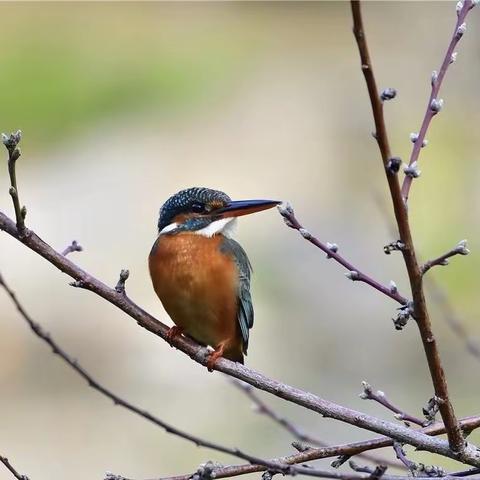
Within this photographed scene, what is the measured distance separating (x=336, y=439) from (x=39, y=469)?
145 cm

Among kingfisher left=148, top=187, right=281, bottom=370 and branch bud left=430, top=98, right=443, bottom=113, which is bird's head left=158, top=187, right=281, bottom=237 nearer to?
kingfisher left=148, top=187, right=281, bottom=370

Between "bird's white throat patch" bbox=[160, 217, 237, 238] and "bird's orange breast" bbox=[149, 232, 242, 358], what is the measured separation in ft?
0.10

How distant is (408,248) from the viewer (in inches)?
50.3

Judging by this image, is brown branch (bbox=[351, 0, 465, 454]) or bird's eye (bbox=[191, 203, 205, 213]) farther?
bird's eye (bbox=[191, 203, 205, 213])

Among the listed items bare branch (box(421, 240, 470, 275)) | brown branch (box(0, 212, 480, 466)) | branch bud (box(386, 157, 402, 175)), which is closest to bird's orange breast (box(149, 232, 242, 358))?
brown branch (box(0, 212, 480, 466))

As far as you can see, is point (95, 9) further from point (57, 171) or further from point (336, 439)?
point (336, 439)

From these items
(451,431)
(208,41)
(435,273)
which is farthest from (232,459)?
(451,431)

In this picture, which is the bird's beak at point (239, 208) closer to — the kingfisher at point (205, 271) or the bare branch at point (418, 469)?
the kingfisher at point (205, 271)

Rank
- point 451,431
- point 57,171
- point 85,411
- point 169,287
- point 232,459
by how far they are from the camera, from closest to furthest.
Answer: point 451,431
point 169,287
point 232,459
point 85,411
point 57,171

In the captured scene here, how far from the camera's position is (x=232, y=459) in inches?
162

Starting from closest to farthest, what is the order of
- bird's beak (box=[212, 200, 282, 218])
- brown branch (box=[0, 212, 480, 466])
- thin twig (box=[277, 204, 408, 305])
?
1. thin twig (box=[277, 204, 408, 305])
2. brown branch (box=[0, 212, 480, 466])
3. bird's beak (box=[212, 200, 282, 218])

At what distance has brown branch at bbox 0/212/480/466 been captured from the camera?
155 cm

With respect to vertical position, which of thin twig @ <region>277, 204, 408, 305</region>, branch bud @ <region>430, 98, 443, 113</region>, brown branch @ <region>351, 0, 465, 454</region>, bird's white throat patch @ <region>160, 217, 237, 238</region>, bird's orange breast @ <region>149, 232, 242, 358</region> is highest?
bird's white throat patch @ <region>160, 217, 237, 238</region>

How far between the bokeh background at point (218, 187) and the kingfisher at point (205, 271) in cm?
205
